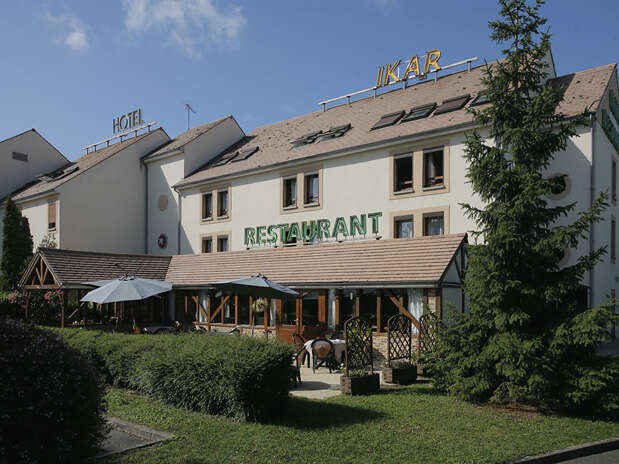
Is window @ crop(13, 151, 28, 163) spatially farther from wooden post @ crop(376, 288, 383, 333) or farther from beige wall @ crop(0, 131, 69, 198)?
wooden post @ crop(376, 288, 383, 333)

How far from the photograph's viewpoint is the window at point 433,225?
20.6 metres

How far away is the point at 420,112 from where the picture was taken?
2303 cm

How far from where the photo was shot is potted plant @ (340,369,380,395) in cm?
1038

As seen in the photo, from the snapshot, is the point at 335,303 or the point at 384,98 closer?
the point at 335,303

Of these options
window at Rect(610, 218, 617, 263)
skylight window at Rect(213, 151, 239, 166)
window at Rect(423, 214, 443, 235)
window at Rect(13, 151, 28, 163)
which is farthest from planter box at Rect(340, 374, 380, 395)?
window at Rect(13, 151, 28, 163)

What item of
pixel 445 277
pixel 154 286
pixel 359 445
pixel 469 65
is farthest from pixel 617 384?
pixel 469 65

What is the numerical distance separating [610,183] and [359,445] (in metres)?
18.8

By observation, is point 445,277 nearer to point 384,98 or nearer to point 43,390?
point 43,390

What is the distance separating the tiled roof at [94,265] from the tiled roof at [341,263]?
1.60 m

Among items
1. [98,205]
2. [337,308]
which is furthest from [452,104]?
[98,205]

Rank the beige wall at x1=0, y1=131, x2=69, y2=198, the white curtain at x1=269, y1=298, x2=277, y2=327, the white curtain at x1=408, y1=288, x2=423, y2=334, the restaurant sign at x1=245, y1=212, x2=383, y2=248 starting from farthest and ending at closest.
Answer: the beige wall at x1=0, y1=131, x2=69, y2=198 < the restaurant sign at x1=245, y1=212, x2=383, y2=248 < the white curtain at x1=269, y1=298, x2=277, y2=327 < the white curtain at x1=408, y1=288, x2=423, y2=334

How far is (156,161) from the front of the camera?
3231cm

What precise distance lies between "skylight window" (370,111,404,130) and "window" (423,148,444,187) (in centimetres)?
315

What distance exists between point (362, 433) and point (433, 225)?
14211 millimetres
